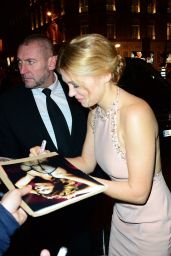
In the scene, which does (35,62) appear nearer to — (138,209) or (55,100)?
(55,100)

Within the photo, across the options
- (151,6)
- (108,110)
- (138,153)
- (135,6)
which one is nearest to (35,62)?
(108,110)

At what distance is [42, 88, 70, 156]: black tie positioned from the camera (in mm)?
2961

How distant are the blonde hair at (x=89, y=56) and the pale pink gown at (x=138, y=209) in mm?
275

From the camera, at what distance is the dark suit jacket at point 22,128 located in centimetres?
294

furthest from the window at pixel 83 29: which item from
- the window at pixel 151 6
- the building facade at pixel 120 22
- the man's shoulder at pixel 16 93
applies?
the man's shoulder at pixel 16 93

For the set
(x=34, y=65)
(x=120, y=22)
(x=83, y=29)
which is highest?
(x=120, y=22)

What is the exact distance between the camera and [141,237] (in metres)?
2.17

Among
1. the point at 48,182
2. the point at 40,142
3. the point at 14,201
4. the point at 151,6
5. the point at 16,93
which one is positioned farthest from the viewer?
the point at 151,6

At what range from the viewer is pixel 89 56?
6.14 ft

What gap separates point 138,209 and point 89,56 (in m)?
1.05

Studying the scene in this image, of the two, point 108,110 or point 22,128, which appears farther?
point 22,128

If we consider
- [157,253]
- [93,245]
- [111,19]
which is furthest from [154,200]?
[111,19]

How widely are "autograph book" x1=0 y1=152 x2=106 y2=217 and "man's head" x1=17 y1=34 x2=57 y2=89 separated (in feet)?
4.00

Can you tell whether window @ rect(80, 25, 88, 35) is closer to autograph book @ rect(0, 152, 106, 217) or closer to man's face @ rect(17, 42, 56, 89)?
man's face @ rect(17, 42, 56, 89)
